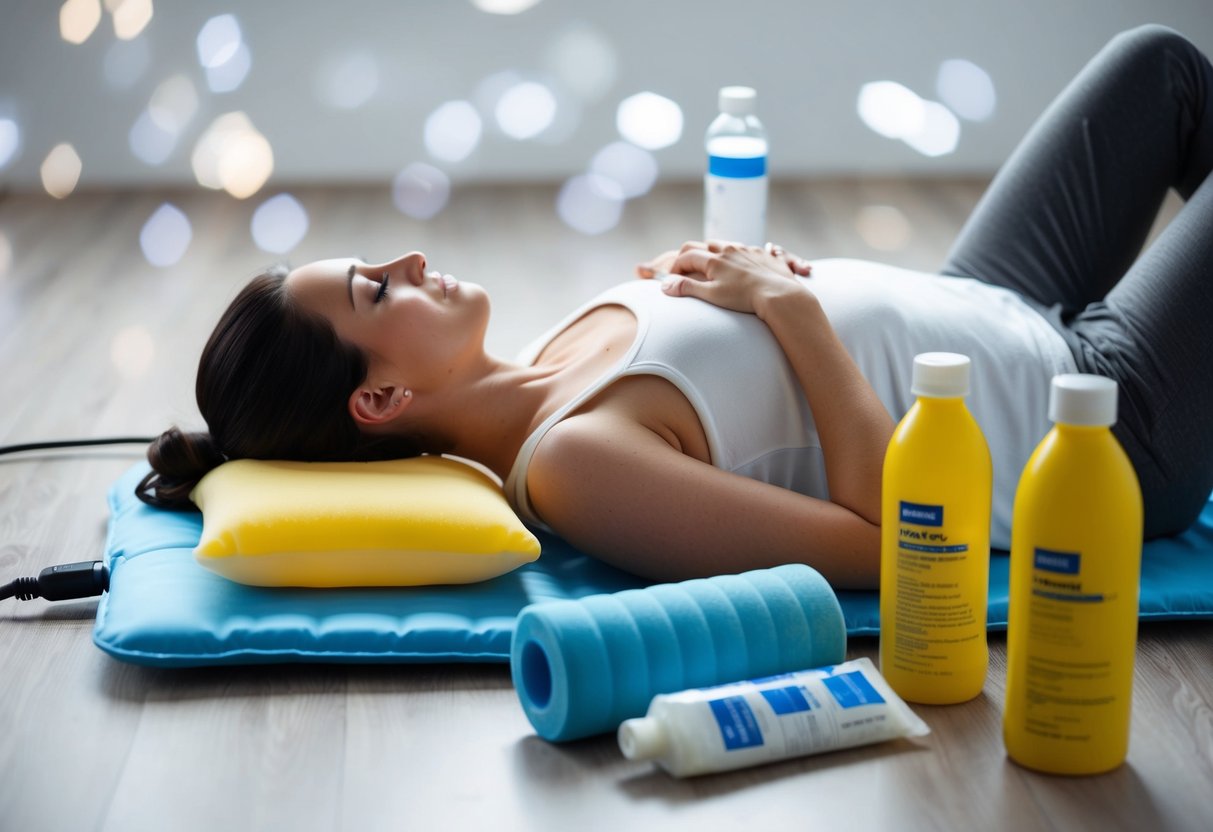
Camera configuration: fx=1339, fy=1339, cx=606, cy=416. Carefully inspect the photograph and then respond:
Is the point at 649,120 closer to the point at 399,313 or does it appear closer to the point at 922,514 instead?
the point at 399,313

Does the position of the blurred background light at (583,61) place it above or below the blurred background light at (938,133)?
above

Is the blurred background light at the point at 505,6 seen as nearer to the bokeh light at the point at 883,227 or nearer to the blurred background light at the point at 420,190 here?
the blurred background light at the point at 420,190

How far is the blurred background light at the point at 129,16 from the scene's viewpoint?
11.3 ft

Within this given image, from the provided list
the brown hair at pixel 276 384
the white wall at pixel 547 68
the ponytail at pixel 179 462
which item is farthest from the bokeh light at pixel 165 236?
the brown hair at pixel 276 384

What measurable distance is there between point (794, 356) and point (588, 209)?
196 cm

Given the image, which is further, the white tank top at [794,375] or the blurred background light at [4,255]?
the blurred background light at [4,255]

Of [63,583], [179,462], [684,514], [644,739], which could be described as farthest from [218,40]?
[644,739]

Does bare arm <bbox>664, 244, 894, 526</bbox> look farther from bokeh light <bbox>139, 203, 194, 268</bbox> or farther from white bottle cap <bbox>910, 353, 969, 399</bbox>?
bokeh light <bbox>139, 203, 194, 268</bbox>

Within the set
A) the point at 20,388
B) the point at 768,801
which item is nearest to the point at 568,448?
the point at 768,801

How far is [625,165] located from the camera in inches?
141

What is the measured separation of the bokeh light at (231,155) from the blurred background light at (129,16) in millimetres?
300

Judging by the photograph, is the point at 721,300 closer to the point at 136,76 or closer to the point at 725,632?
the point at 725,632

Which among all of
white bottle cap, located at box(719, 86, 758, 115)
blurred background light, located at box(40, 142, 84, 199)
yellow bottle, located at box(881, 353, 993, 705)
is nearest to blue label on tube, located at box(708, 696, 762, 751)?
yellow bottle, located at box(881, 353, 993, 705)

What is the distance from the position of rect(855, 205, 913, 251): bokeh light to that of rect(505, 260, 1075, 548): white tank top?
137cm
